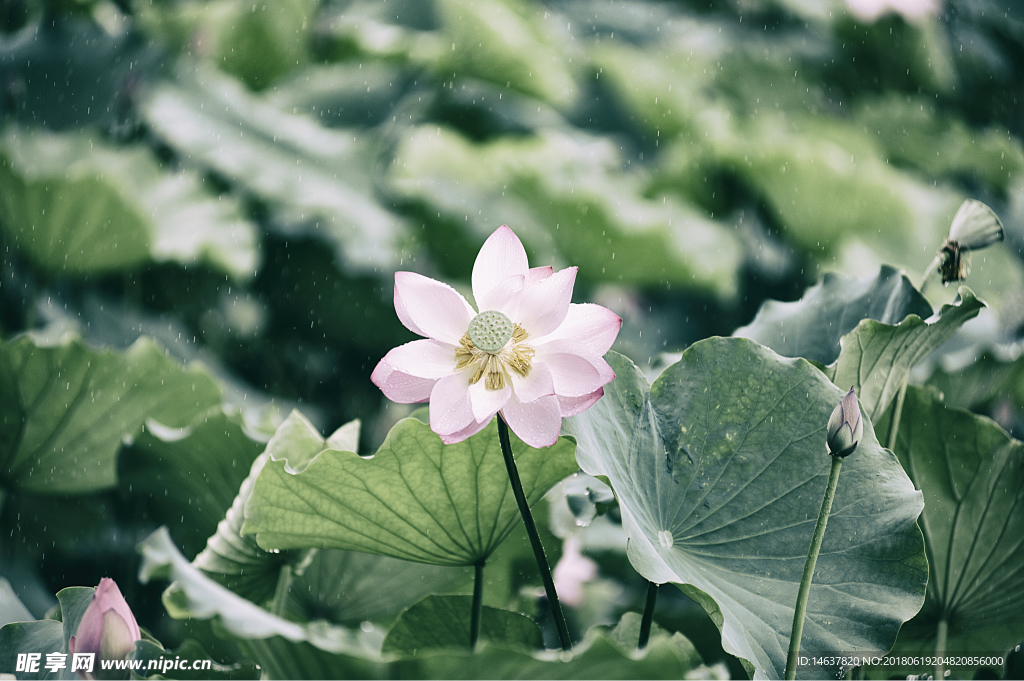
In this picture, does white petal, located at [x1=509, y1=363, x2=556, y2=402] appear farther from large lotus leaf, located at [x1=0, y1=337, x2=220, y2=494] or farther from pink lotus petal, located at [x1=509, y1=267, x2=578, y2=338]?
large lotus leaf, located at [x1=0, y1=337, x2=220, y2=494]

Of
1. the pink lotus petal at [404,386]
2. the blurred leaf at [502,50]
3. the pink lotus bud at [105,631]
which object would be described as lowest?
the blurred leaf at [502,50]

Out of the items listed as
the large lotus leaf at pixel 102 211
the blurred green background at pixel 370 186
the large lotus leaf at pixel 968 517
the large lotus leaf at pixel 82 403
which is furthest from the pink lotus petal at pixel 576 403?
the large lotus leaf at pixel 102 211

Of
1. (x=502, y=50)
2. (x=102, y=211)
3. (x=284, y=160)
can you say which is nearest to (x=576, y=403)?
(x=102, y=211)

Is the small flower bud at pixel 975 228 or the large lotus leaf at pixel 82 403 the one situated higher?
the small flower bud at pixel 975 228

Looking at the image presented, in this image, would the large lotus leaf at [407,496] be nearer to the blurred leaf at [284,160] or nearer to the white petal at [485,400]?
the white petal at [485,400]

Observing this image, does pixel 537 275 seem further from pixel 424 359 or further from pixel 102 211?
pixel 102 211
